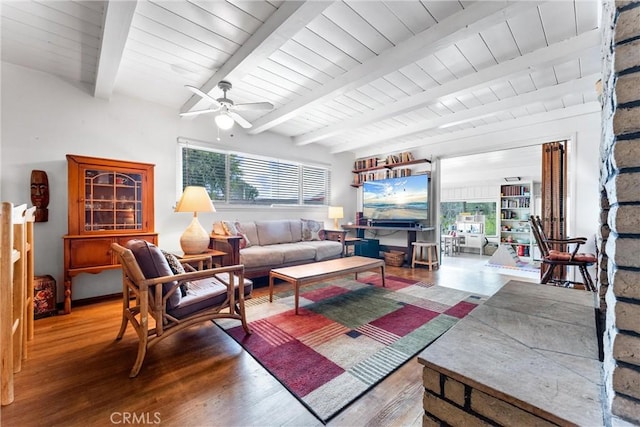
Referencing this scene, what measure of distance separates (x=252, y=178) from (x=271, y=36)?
9.45 feet

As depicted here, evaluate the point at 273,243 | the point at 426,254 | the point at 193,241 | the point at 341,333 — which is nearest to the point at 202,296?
the point at 341,333

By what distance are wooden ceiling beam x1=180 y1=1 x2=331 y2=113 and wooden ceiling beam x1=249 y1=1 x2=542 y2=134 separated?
0.87 m

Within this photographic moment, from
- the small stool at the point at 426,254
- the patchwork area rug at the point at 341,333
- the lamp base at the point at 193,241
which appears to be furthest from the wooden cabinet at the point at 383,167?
the lamp base at the point at 193,241

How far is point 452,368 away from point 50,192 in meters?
4.05

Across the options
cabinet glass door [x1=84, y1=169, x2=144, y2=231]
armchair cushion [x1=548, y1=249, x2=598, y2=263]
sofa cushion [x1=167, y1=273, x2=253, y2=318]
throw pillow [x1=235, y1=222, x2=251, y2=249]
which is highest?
cabinet glass door [x1=84, y1=169, x2=144, y2=231]

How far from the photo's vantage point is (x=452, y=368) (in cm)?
94

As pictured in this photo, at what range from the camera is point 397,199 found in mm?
5445

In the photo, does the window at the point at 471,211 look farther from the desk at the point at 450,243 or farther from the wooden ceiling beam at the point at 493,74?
the wooden ceiling beam at the point at 493,74

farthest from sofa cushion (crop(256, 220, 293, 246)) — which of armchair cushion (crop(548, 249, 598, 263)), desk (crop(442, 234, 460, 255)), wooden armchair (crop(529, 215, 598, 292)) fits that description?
desk (crop(442, 234, 460, 255))

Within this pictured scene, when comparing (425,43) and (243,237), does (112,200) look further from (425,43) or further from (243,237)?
(425,43)

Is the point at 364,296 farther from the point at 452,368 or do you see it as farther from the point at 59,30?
the point at 59,30

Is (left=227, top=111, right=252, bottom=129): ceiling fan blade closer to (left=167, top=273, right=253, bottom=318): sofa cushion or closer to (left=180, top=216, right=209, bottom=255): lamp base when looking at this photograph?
(left=180, top=216, right=209, bottom=255): lamp base

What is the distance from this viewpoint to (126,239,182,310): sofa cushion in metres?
1.83

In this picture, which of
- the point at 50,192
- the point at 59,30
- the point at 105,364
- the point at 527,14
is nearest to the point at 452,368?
the point at 105,364
